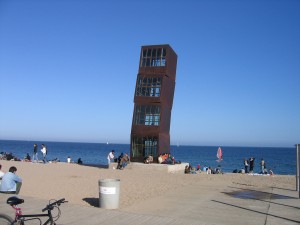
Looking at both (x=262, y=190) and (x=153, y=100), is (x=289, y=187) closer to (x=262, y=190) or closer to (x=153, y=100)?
(x=262, y=190)

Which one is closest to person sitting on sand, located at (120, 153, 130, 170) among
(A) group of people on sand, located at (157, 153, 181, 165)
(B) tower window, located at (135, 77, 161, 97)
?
(A) group of people on sand, located at (157, 153, 181, 165)

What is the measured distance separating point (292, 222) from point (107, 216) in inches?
212

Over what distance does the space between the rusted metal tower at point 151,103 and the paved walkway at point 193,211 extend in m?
14.5

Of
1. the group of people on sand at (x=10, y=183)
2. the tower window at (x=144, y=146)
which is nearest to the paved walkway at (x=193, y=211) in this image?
the group of people on sand at (x=10, y=183)

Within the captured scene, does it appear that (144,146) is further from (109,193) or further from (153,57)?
(109,193)

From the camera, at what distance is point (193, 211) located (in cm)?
1226

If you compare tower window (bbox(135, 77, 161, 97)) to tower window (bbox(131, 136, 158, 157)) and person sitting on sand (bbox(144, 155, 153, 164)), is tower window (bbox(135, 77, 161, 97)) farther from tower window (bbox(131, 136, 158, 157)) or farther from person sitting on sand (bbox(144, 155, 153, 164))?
person sitting on sand (bbox(144, 155, 153, 164))

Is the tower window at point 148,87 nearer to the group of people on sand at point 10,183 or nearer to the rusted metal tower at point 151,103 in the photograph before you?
the rusted metal tower at point 151,103

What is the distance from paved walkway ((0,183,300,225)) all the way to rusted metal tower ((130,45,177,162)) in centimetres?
1450

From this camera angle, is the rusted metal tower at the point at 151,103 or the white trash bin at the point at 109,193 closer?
the white trash bin at the point at 109,193

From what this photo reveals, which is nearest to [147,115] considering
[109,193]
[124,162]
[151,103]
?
[151,103]

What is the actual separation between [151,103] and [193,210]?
19.2 meters

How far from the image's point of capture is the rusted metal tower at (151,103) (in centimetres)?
3094

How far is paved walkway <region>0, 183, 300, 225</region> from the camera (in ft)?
34.7
